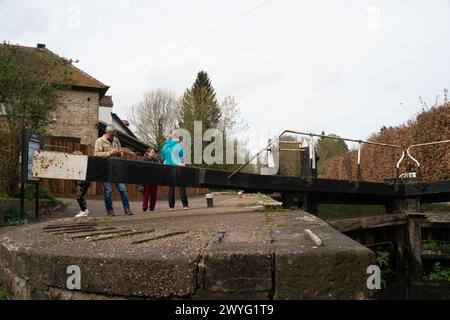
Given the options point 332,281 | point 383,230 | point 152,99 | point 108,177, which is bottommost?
point 383,230

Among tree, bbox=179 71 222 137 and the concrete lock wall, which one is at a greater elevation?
tree, bbox=179 71 222 137

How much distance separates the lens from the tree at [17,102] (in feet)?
26.8

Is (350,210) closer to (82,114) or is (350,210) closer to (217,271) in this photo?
(217,271)

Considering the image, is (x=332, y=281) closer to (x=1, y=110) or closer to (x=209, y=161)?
(x=1, y=110)

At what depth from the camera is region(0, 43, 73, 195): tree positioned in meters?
8.16

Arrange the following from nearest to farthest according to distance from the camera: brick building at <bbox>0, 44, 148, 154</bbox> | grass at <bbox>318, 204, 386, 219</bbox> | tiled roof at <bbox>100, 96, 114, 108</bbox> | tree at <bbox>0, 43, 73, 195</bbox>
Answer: tree at <bbox>0, 43, 73, 195</bbox>
grass at <bbox>318, 204, 386, 219</bbox>
brick building at <bbox>0, 44, 148, 154</bbox>
tiled roof at <bbox>100, 96, 114, 108</bbox>

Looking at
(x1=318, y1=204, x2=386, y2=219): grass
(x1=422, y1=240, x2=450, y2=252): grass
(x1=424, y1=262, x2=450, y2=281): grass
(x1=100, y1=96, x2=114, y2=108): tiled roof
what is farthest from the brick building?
(x1=424, y1=262, x2=450, y2=281): grass

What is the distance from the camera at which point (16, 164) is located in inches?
324

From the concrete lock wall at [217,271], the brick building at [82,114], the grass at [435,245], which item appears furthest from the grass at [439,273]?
the brick building at [82,114]

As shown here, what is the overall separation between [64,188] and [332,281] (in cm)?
1500

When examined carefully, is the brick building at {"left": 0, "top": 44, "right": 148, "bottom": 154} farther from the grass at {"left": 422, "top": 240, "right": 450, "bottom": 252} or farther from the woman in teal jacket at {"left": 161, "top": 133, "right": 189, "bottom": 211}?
the grass at {"left": 422, "top": 240, "right": 450, "bottom": 252}

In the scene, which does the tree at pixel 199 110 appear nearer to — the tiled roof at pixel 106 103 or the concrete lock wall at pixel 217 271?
the tiled roof at pixel 106 103

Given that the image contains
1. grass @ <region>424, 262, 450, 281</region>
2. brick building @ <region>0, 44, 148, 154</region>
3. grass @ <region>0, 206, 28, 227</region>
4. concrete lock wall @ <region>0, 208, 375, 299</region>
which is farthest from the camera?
brick building @ <region>0, 44, 148, 154</region>
